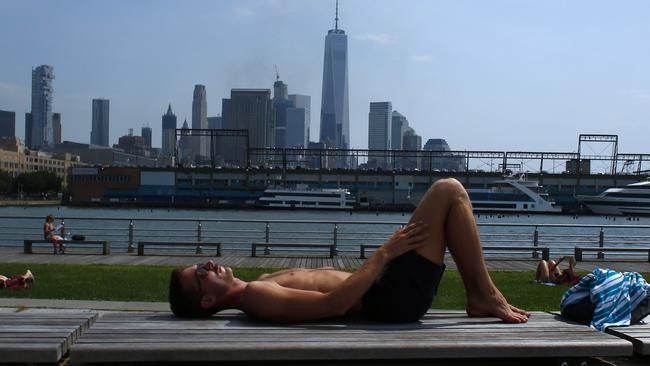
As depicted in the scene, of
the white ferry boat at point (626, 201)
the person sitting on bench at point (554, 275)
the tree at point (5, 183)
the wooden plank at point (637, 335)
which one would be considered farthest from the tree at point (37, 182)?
the wooden plank at point (637, 335)

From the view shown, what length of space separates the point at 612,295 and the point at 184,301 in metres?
2.81

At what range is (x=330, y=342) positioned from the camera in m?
3.48

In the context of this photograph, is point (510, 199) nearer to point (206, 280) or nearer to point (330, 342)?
point (206, 280)

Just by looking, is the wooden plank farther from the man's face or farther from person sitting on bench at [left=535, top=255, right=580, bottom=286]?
person sitting on bench at [left=535, top=255, right=580, bottom=286]

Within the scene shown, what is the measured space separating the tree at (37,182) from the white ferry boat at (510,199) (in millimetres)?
87840

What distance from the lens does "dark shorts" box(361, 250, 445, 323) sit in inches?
161

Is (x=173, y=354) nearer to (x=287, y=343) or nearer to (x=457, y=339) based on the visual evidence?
(x=287, y=343)

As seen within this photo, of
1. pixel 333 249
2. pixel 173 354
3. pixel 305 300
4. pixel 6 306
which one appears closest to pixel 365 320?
pixel 305 300

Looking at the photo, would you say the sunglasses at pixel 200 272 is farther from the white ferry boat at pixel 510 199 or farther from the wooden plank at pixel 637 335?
the white ferry boat at pixel 510 199

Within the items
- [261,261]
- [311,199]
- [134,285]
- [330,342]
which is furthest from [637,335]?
[311,199]

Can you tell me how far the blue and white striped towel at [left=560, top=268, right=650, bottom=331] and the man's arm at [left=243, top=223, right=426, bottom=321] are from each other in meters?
1.28

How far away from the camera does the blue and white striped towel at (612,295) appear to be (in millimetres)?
4230

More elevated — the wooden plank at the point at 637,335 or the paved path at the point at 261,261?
the wooden plank at the point at 637,335

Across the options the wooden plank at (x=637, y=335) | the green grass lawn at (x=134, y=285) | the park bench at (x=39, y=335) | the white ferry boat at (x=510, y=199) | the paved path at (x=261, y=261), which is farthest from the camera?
the white ferry boat at (x=510, y=199)
